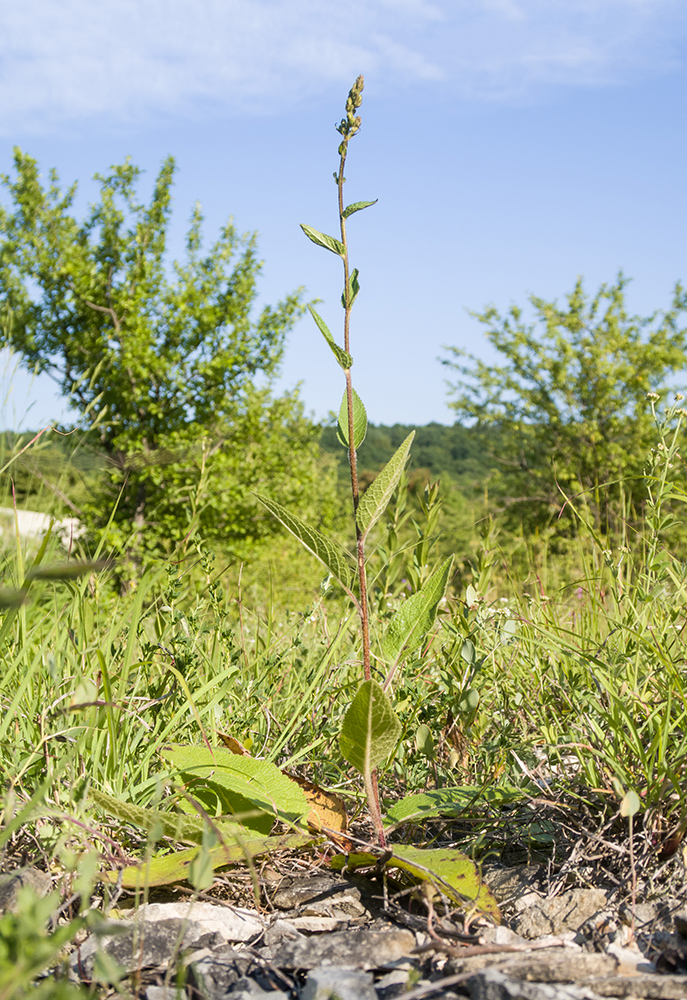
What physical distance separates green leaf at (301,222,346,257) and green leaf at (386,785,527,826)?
101 centimetres

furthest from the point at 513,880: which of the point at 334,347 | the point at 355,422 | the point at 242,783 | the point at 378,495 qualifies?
the point at 334,347

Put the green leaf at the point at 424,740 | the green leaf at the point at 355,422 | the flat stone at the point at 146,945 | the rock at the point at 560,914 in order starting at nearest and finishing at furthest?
the flat stone at the point at 146,945, the rock at the point at 560,914, the green leaf at the point at 355,422, the green leaf at the point at 424,740

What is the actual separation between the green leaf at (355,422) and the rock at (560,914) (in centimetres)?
83

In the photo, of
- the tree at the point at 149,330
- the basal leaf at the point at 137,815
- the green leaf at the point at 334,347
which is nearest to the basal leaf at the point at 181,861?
the basal leaf at the point at 137,815

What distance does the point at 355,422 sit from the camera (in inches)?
49.4

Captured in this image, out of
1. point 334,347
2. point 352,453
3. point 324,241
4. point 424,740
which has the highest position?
point 324,241

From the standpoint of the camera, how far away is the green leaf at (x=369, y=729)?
114 centimetres

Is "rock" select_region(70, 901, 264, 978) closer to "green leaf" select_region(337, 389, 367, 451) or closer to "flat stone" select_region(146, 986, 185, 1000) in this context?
"flat stone" select_region(146, 986, 185, 1000)

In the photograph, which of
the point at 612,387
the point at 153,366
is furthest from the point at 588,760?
the point at 612,387

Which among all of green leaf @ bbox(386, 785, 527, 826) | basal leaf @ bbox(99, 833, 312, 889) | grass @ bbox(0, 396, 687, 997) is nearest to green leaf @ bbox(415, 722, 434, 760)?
grass @ bbox(0, 396, 687, 997)

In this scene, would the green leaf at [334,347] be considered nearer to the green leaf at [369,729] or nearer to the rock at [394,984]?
the green leaf at [369,729]

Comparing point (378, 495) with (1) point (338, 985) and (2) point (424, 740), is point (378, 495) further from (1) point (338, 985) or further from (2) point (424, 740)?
(1) point (338, 985)

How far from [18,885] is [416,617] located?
796 millimetres

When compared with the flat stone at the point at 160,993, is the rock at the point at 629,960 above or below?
above
